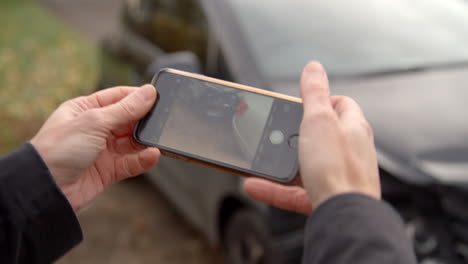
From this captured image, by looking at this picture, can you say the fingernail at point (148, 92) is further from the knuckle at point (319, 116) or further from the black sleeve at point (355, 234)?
the black sleeve at point (355, 234)

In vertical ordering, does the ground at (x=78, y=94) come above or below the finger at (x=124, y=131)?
below

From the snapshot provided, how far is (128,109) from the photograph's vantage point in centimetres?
130

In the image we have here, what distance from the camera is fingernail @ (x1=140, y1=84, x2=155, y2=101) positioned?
132cm

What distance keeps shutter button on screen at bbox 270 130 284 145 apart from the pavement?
1845 mm

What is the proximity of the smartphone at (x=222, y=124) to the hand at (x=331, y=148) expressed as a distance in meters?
0.15

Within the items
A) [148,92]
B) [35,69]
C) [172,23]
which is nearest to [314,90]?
[148,92]

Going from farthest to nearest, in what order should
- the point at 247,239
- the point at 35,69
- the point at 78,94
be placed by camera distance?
the point at 35,69, the point at 78,94, the point at 247,239

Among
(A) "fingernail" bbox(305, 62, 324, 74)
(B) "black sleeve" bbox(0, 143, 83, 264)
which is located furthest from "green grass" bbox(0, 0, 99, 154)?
(A) "fingernail" bbox(305, 62, 324, 74)

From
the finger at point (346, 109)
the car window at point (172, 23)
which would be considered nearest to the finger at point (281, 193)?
the finger at point (346, 109)

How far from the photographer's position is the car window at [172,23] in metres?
2.72

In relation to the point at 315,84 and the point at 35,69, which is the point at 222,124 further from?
the point at 35,69

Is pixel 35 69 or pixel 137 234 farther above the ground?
pixel 35 69

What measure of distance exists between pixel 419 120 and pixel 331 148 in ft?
4.06

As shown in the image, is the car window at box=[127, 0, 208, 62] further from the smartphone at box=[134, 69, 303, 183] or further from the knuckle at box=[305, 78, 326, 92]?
the knuckle at box=[305, 78, 326, 92]
